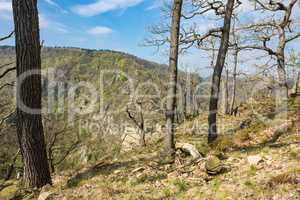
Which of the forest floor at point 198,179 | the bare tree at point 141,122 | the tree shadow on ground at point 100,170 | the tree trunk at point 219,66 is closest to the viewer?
the forest floor at point 198,179

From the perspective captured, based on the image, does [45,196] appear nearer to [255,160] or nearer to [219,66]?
[255,160]

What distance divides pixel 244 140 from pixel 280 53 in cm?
592

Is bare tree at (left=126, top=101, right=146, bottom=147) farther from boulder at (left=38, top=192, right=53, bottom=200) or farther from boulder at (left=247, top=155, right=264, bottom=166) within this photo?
boulder at (left=247, top=155, right=264, bottom=166)

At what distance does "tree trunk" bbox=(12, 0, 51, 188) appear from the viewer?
698cm

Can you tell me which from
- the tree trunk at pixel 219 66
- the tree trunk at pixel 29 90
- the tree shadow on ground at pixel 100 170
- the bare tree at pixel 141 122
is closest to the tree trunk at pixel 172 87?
the tree shadow on ground at pixel 100 170

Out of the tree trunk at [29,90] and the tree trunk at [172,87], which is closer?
the tree trunk at [29,90]

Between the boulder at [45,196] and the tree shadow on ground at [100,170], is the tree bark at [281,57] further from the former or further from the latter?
the boulder at [45,196]

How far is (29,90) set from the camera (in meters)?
7.17

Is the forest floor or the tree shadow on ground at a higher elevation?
the forest floor

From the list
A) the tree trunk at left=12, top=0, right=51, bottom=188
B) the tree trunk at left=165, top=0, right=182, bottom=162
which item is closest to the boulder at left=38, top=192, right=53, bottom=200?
the tree trunk at left=12, top=0, right=51, bottom=188

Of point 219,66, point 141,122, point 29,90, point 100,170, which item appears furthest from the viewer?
point 141,122

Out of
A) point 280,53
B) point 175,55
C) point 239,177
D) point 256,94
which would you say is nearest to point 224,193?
point 239,177

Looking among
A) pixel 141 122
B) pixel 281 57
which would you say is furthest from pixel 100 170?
pixel 141 122

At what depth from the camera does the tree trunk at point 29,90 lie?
6977mm
